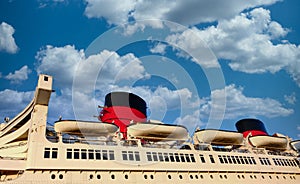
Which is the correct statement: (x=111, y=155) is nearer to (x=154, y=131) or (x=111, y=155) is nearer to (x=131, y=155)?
(x=131, y=155)

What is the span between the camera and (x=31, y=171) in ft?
47.3

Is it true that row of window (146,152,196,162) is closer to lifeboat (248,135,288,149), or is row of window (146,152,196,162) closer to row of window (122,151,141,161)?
row of window (122,151,141,161)

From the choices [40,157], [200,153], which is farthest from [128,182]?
[200,153]

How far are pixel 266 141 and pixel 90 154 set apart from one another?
21.1m

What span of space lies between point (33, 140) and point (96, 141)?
4.42 metres

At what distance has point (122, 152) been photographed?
59.0 ft

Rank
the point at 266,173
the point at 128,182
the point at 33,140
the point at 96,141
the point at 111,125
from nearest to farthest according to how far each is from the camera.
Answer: the point at 33,140 < the point at 128,182 < the point at 96,141 < the point at 111,125 < the point at 266,173

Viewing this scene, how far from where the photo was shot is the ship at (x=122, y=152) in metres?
15.3

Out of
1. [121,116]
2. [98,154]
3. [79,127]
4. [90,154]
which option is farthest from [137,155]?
[121,116]

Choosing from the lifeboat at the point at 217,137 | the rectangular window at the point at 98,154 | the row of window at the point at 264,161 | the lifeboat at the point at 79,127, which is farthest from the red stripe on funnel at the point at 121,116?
the row of window at the point at 264,161

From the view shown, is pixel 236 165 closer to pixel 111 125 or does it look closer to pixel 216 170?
pixel 216 170

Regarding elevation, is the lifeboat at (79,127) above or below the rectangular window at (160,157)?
above

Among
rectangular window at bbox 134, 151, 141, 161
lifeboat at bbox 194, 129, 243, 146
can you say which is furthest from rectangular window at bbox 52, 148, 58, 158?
lifeboat at bbox 194, 129, 243, 146

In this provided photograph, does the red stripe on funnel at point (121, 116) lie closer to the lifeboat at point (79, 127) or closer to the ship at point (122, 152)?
the ship at point (122, 152)
